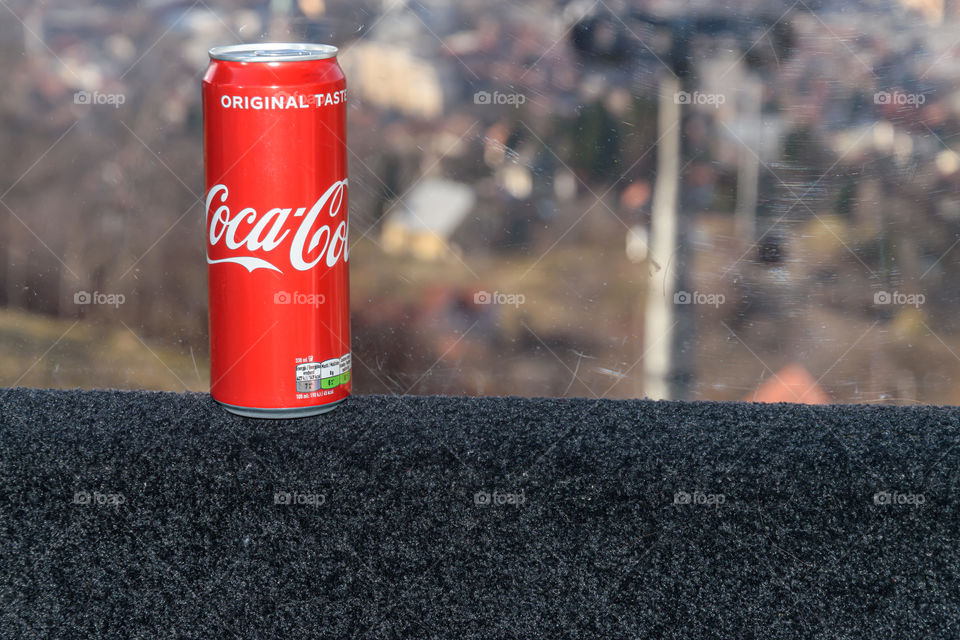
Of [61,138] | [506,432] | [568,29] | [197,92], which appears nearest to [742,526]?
[506,432]

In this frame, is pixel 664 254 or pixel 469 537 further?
pixel 664 254

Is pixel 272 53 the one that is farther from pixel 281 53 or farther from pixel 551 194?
pixel 551 194

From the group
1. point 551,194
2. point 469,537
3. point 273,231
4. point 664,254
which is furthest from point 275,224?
point 664,254

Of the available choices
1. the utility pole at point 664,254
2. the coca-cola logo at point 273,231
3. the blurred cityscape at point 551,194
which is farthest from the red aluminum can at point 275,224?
the utility pole at point 664,254

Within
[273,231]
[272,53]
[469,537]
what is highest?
[272,53]

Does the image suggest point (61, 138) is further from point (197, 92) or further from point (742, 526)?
point (742, 526)
